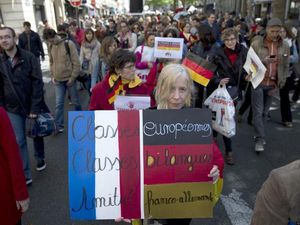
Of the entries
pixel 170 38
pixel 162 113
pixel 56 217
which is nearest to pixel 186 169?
pixel 162 113

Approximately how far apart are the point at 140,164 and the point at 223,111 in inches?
105

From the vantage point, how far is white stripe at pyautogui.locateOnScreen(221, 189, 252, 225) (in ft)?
11.1

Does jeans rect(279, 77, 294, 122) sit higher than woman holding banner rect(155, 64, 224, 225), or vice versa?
woman holding banner rect(155, 64, 224, 225)

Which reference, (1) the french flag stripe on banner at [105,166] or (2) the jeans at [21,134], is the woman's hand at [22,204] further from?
(2) the jeans at [21,134]

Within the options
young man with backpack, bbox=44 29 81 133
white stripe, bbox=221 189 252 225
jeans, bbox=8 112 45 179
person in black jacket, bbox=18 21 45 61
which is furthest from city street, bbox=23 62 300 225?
person in black jacket, bbox=18 21 45 61

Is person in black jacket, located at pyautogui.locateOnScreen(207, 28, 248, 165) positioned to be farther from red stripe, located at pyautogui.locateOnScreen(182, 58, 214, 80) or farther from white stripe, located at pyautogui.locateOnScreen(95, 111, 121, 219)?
white stripe, located at pyautogui.locateOnScreen(95, 111, 121, 219)

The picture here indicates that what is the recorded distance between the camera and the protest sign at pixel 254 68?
448 cm

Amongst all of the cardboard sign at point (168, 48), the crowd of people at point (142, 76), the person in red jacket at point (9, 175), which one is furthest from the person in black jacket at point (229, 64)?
the person in red jacket at point (9, 175)

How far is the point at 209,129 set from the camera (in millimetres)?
2020

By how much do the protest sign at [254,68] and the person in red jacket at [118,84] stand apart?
1.80 metres

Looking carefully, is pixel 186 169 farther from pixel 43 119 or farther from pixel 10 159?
pixel 43 119

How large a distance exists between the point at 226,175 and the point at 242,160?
53 centimetres

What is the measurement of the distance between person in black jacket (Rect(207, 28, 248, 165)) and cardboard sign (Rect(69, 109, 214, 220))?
105 inches

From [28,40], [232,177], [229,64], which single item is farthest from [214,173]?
[28,40]
